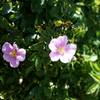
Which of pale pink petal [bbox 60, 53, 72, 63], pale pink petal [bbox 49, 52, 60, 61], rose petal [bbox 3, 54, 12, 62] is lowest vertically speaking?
rose petal [bbox 3, 54, 12, 62]

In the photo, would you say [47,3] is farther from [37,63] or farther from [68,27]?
[37,63]

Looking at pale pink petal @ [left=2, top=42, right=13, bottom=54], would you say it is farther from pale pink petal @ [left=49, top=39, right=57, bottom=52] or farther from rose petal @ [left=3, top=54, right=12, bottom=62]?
pale pink petal @ [left=49, top=39, right=57, bottom=52]

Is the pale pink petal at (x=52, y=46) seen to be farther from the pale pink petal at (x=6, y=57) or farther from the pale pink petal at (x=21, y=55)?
the pale pink petal at (x=6, y=57)

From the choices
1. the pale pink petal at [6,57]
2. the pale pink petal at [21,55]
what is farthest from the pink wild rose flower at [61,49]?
the pale pink petal at [6,57]

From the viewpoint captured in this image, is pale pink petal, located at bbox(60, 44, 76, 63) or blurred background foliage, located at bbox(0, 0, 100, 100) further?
blurred background foliage, located at bbox(0, 0, 100, 100)

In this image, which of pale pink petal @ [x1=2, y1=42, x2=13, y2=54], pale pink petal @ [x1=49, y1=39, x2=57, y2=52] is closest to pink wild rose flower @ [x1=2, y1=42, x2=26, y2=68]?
pale pink petal @ [x1=2, y1=42, x2=13, y2=54]

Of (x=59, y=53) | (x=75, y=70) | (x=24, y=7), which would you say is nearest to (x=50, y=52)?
(x=59, y=53)

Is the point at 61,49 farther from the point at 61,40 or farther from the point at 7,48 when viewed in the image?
the point at 7,48

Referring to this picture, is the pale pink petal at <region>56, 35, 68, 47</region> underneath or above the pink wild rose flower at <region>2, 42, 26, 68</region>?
above
